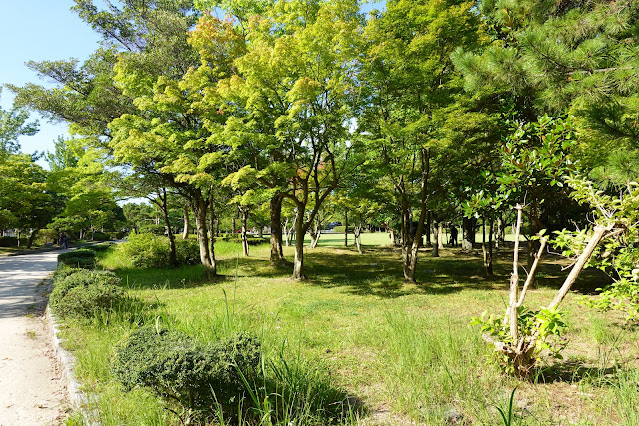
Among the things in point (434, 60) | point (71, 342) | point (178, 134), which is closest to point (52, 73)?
point (178, 134)

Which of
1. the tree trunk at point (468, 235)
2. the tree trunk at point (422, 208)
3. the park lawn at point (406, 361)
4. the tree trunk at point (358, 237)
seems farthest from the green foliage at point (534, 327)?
the tree trunk at point (468, 235)

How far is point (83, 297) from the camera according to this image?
5473 millimetres

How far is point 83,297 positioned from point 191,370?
4.27 meters

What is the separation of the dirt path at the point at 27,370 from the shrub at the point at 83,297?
542 mm

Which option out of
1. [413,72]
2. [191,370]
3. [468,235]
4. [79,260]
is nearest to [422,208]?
[413,72]

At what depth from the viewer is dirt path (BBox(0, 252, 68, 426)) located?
323cm

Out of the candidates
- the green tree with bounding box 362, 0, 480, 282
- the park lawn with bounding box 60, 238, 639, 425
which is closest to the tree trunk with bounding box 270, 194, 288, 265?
the green tree with bounding box 362, 0, 480, 282

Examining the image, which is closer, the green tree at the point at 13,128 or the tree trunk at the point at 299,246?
the tree trunk at the point at 299,246

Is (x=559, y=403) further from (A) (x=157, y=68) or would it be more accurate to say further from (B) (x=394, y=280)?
(A) (x=157, y=68)

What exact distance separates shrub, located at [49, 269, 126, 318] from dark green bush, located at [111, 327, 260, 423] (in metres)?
3.30

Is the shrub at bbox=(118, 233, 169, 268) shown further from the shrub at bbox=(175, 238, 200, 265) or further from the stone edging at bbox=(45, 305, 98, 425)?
the stone edging at bbox=(45, 305, 98, 425)

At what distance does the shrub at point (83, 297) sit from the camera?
5.47 meters

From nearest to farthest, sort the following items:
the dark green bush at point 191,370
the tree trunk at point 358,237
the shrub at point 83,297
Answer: the dark green bush at point 191,370, the shrub at point 83,297, the tree trunk at point 358,237

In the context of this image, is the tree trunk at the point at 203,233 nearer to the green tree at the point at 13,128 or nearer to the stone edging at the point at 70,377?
the stone edging at the point at 70,377
